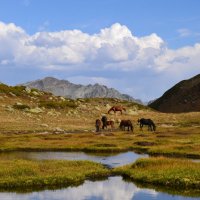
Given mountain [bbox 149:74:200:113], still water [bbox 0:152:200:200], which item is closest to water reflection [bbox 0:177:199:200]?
still water [bbox 0:152:200:200]

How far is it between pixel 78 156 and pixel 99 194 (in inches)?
741

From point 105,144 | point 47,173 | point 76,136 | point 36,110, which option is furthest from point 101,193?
point 36,110

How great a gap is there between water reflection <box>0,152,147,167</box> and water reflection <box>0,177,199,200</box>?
11556 millimetres

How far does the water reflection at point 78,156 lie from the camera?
49000mm

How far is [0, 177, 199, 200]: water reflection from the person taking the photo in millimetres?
32312

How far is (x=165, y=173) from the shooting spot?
120 ft

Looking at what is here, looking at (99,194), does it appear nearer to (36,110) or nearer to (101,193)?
(101,193)

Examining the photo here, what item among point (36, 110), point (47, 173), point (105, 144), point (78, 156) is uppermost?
point (36, 110)

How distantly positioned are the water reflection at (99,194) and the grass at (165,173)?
4.83ft

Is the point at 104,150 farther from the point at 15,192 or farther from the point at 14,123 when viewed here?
the point at 14,123

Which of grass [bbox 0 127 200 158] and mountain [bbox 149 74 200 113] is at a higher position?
mountain [bbox 149 74 200 113]

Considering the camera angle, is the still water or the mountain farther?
the mountain

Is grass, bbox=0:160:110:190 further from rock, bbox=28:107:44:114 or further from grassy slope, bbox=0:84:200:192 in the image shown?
rock, bbox=28:107:44:114

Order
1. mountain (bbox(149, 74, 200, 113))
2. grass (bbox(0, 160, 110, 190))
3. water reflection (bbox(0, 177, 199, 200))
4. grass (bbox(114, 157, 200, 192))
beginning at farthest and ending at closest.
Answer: mountain (bbox(149, 74, 200, 113)), grass (bbox(0, 160, 110, 190)), grass (bbox(114, 157, 200, 192)), water reflection (bbox(0, 177, 199, 200))
